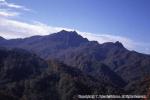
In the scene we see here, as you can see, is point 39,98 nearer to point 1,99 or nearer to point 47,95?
point 47,95

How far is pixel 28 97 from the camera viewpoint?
628 feet

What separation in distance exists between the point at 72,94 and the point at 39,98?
22.0 m

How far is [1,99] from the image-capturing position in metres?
129

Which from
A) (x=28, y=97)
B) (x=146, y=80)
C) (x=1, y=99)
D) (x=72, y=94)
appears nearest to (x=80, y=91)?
(x=72, y=94)

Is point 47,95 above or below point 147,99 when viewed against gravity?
below

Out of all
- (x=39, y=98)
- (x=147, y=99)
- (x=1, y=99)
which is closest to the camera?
(x=147, y=99)

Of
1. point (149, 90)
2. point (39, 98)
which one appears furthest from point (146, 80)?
point (39, 98)

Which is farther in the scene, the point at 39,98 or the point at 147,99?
the point at 39,98

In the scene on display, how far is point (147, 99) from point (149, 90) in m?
0.96

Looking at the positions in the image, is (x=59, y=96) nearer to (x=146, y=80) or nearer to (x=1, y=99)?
(x=1, y=99)

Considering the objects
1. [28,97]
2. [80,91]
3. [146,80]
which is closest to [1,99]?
[28,97]

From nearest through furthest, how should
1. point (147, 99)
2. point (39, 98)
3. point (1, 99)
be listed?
point (147, 99) → point (1, 99) → point (39, 98)

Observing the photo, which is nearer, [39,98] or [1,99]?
[1,99]

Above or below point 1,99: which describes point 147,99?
above
